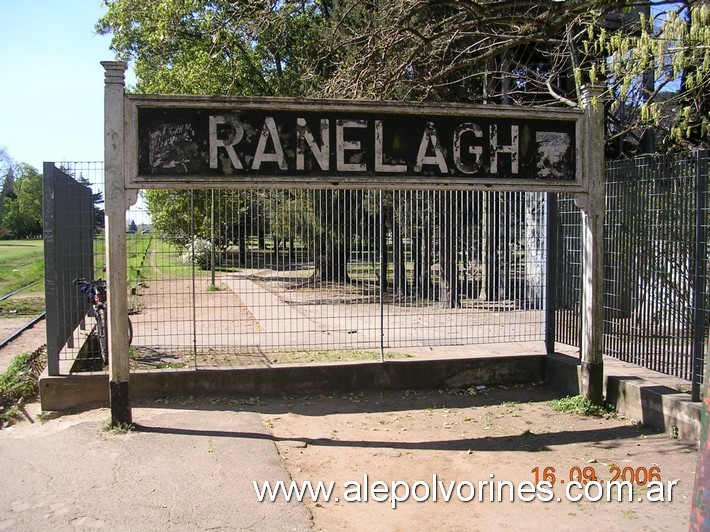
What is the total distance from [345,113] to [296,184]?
97 centimetres

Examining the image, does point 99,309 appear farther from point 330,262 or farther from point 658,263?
point 658,263

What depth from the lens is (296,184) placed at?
6.74 m

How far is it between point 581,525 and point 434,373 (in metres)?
4.04

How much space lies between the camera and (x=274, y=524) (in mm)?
4496

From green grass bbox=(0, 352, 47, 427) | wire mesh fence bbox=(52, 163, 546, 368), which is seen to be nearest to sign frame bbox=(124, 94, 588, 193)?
wire mesh fence bbox=(52, 163, 546, 368)

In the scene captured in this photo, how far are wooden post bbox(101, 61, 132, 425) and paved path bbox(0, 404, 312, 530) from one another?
0.46m

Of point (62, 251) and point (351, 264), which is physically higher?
point (62, 251)

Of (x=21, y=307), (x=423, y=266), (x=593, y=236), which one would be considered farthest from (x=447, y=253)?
(x=21, y=307)

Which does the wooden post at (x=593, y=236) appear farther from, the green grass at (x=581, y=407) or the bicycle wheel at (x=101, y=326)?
the bicycle wheel at (x=101, y=326)

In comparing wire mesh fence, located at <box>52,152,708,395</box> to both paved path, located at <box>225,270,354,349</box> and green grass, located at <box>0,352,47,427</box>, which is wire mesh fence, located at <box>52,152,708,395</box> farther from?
green grass, located at <box>0,352,47,427</box>

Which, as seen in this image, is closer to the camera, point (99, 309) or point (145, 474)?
point (145, 474)

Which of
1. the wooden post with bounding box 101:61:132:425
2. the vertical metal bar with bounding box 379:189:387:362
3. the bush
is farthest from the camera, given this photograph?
the vertical metal bar with bounding box 379:189:387:362

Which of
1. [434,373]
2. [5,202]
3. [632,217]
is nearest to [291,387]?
[434,373]

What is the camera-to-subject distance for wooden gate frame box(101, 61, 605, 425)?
636cm
